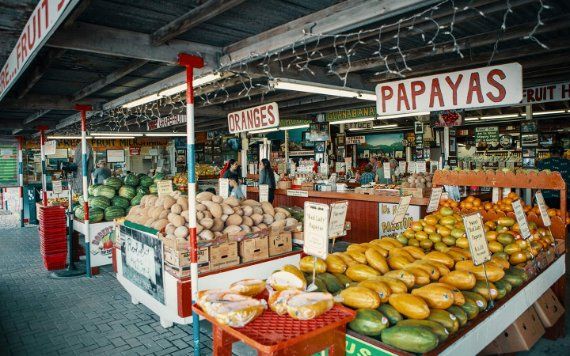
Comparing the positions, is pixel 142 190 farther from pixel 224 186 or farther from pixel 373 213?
pixel 373 213

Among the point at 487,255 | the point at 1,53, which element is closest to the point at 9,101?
the point at 1,53

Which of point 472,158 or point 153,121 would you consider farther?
point 472,158

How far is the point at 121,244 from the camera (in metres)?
5.54

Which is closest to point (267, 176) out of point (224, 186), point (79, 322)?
point (224, 186)

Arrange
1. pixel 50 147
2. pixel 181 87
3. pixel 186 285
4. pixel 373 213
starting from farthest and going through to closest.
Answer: pixel 50 147
pixel 373 213
pixel 181 87
pixel 186 285

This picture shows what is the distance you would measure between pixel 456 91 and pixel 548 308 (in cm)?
249

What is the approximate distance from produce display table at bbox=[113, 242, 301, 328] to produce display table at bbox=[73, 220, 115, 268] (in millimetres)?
2308

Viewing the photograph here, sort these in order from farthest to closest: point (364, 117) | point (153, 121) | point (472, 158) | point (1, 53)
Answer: point (472, 158), point (153, 121), point (364, 117), point (1, 53)

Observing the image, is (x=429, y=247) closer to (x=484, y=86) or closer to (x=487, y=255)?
(x=487, y=255)

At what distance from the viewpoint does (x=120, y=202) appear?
7371 millimetres

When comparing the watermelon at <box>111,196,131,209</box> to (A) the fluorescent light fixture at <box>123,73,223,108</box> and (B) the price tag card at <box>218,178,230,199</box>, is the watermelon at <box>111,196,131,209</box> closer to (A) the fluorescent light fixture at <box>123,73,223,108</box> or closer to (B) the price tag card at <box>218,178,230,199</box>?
(A) the fluorescent light fixture at <box>123,73,223,108</box>

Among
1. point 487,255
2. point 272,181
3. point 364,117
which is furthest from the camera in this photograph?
point 364,117

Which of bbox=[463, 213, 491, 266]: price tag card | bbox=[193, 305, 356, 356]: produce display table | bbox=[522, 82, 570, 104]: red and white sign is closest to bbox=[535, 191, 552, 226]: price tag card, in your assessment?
bbox=[463, 213, 491, 266]: price tag card

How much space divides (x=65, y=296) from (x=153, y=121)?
816 centimetres
